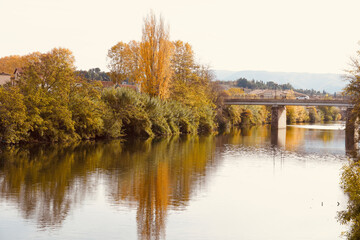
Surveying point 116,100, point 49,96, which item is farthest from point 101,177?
point 116,100

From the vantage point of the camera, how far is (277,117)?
78.3 metres

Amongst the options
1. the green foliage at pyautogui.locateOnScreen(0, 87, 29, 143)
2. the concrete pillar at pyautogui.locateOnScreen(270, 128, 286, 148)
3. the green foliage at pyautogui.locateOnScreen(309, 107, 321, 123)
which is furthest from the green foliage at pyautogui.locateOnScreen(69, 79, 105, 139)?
the green foliage at pyautogui.locateOnScreen(309, 107, 321, 123)

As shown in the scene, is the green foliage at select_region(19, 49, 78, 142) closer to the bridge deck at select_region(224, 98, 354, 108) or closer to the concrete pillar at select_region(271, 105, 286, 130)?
the bridge deck at select_region(224, 98, 354, 108)

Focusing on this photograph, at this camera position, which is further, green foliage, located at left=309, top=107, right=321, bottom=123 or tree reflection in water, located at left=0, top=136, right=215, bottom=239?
green foliage, located at left=309, top=107, right=321, bottom=123

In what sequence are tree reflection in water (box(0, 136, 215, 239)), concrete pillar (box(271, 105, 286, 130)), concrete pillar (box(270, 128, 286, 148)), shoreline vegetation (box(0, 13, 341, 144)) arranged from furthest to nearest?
concrete pillar (box(271, 105, 286, 130)) → concrete pillar (box(270, 128, 286, 148)) → shoreline vegetation (box(0, 13, 341, 144)) → tree reflection in water (box(0, 136, 215, 239))

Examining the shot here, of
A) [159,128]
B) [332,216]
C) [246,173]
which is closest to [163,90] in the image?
[159,128]

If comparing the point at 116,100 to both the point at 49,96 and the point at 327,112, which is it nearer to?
the point at 49,96

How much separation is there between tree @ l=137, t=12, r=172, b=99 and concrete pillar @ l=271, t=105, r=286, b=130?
3318 centimetres

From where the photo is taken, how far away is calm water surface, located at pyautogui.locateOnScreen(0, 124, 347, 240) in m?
13.3

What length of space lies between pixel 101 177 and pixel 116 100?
21958mm

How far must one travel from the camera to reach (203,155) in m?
31.6

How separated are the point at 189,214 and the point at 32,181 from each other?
7748mm

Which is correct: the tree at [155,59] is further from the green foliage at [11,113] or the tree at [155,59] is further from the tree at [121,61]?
the tree at [121,61]

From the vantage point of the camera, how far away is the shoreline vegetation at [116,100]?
32.8 m
